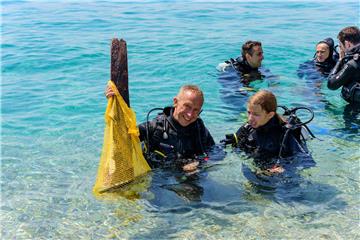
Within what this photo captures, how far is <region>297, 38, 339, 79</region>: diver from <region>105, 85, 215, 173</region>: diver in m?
4.90

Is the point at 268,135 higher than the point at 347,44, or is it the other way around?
the point at 347,44

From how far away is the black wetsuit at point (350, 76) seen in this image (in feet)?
25.0

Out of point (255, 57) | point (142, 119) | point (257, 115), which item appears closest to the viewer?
point (257, 115)

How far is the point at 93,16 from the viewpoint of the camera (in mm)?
20719

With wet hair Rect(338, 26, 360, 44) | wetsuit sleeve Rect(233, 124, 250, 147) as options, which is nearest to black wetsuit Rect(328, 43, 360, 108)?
wet hair Rect(338, 26, 360, 44)

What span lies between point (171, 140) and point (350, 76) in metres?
3.86

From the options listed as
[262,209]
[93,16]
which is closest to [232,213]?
[262,209]

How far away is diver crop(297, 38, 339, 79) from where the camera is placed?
9.34 metres

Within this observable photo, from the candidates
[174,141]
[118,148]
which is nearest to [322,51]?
[174,141]

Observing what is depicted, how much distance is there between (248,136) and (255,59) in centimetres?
376

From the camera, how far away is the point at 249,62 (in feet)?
30.3

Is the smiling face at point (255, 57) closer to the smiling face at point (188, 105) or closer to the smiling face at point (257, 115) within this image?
the smiling face at point (257, 115)

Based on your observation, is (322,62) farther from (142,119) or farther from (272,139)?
(272,139)

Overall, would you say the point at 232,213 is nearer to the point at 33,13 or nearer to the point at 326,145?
the point at 326,145
